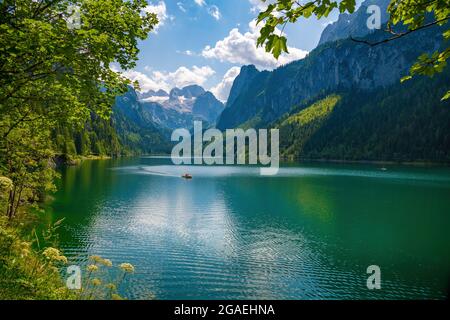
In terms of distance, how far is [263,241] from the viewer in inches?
1645

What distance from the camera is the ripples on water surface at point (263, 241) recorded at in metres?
28.1

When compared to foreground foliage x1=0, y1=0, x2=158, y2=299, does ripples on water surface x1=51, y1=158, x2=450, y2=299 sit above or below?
below

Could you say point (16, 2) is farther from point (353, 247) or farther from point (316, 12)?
point (353, 247)

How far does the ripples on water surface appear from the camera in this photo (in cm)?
2812

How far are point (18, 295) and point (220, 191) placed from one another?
249ft

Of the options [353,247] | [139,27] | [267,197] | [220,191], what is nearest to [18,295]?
[139,27]

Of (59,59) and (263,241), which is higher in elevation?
(59,59)

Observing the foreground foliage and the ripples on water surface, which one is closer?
the foreground foliage

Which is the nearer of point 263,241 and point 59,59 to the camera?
point 59,59

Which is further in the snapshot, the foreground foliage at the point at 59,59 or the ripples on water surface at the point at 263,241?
the ripples on water surface at the point at 263,241

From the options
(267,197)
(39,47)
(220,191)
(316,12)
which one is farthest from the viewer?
(220,191)

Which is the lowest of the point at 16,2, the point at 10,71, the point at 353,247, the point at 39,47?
the point at 353,247

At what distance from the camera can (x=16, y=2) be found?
10836 mm

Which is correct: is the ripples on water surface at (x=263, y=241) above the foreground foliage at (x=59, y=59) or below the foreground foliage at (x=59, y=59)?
below
